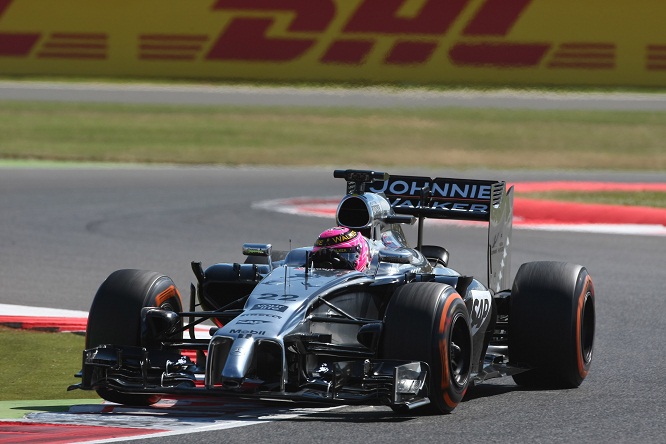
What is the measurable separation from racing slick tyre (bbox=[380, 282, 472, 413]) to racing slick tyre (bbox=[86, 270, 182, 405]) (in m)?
1.33

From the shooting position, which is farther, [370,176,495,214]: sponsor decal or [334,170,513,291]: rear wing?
[370,176,495,214]: sponsor decal

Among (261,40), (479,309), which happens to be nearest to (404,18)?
(261,40)

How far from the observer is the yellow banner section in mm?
33375

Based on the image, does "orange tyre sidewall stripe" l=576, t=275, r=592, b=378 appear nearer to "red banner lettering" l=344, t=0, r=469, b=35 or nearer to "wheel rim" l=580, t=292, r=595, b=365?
"wheel rim" l=580, t=292, r=595, b=365

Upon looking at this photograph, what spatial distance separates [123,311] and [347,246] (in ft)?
4.16

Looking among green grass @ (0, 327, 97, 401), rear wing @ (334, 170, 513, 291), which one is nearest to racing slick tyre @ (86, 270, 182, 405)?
green grass @ (0, 327, 97, 401)

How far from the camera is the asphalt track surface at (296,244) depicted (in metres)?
6.81

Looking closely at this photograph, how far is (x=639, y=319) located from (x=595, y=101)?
2245 cm

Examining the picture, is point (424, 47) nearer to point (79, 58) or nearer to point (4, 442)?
point (79, 58)

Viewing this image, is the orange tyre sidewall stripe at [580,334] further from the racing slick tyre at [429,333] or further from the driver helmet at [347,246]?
the driver helmet at [347,246]

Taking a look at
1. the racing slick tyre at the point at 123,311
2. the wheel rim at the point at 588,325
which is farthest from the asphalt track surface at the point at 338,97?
the racing slick tyre at the point at 123,311

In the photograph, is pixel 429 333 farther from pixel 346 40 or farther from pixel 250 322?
pixel 346 40

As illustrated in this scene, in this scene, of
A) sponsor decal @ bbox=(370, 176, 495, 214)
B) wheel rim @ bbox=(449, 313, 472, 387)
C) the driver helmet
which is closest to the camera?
wheel rim @ bbox=(449, 313, 472, 387)

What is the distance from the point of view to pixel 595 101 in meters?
32.7
